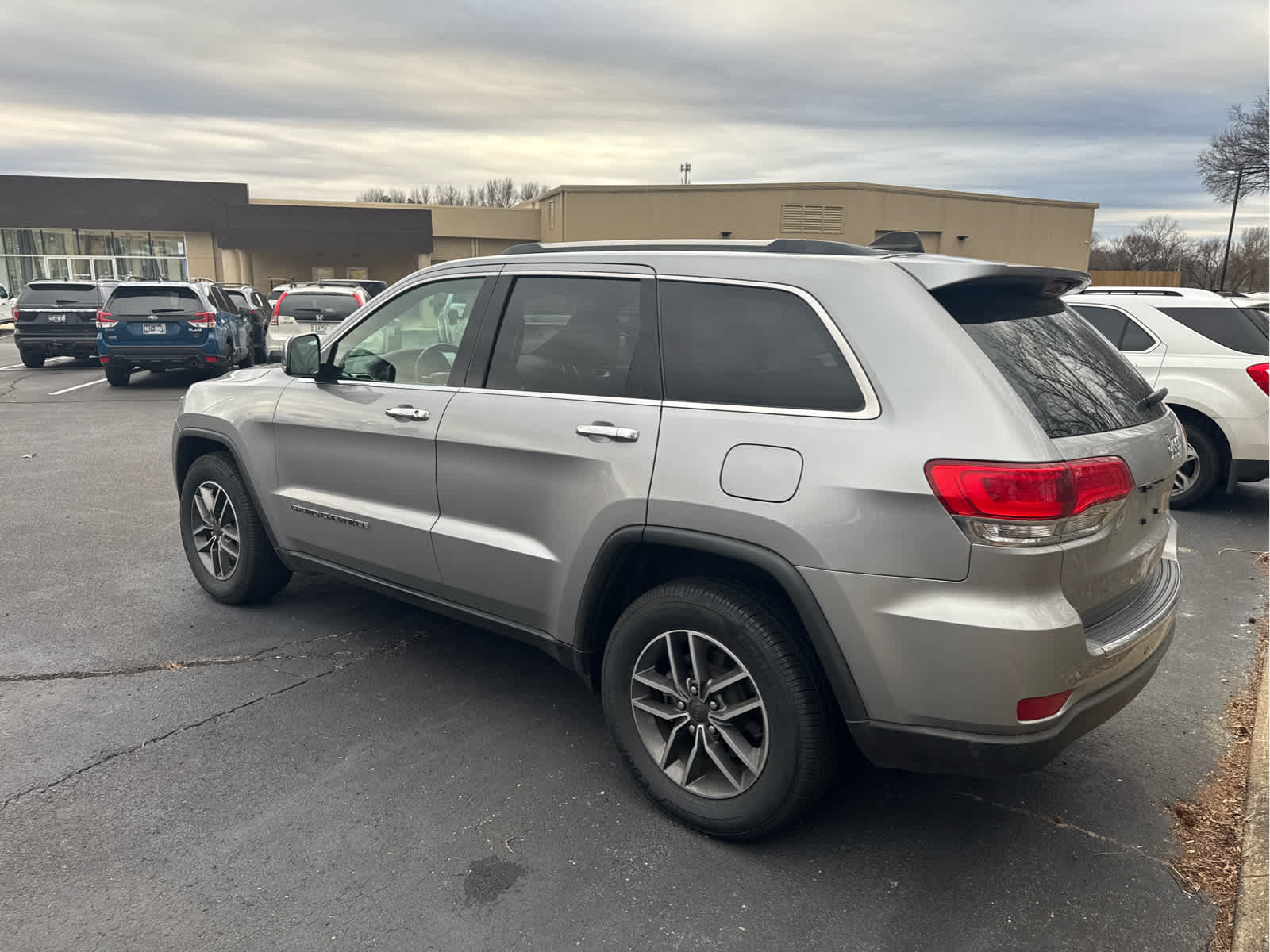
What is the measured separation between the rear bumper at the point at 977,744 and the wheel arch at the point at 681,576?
0.35ft

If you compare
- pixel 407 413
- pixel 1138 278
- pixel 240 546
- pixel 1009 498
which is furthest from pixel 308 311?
pixel 1138 278

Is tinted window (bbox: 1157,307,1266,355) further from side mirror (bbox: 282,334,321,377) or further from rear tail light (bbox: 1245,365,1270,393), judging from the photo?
side mirror (bbox: 282,334,321,377)

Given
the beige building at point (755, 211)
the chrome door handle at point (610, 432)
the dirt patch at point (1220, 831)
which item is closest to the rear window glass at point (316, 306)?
the chrome door handle at point (610, 432)

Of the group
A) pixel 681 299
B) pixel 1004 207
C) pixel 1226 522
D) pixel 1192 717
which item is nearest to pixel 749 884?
pixel 681 299

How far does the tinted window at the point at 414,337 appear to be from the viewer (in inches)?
149

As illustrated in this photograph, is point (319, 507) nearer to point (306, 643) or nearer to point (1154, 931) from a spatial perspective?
point (306, 643)

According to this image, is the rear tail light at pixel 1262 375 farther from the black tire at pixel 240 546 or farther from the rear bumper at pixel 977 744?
the black tire at pixel 240 546

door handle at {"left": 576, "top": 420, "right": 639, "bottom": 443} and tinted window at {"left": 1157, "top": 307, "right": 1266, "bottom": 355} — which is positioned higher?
tinted window at {"left": 1157, "top": 307, "right": 1266, "bottom": 355}

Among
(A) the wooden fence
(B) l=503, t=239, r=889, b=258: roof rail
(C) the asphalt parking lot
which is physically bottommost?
(C) the asphalt parking lot

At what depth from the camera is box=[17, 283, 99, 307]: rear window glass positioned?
17.7m

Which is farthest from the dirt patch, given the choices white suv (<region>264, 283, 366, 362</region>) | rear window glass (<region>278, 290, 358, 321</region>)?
rear window glass (<region>278, 290, 358, 321</region>)

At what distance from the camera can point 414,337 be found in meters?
3.92

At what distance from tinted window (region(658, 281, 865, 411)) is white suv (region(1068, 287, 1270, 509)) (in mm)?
5508

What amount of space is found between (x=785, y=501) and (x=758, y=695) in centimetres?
62
